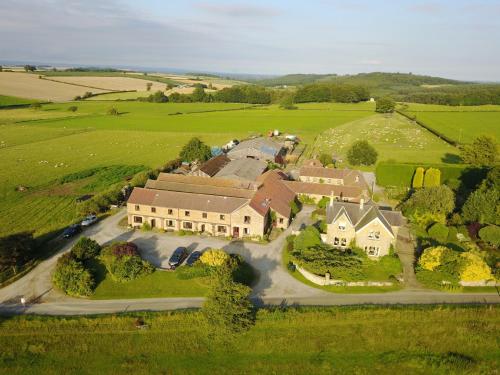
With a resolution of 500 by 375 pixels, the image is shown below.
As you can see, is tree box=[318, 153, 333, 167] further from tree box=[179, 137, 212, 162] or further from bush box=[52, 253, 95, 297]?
bush box=[52, 253, 95, 297]

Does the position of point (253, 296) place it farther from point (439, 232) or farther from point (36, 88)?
point (36, 88)

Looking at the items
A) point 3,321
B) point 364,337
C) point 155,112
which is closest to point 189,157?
point 3,321

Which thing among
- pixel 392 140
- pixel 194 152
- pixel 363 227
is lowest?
pixel 363 227

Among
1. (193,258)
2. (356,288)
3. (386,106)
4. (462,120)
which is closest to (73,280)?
(193,258)

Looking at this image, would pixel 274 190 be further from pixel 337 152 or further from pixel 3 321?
pixel 337 152

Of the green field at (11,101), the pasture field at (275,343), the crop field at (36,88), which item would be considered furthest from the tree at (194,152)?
the crop field at (36,88)
